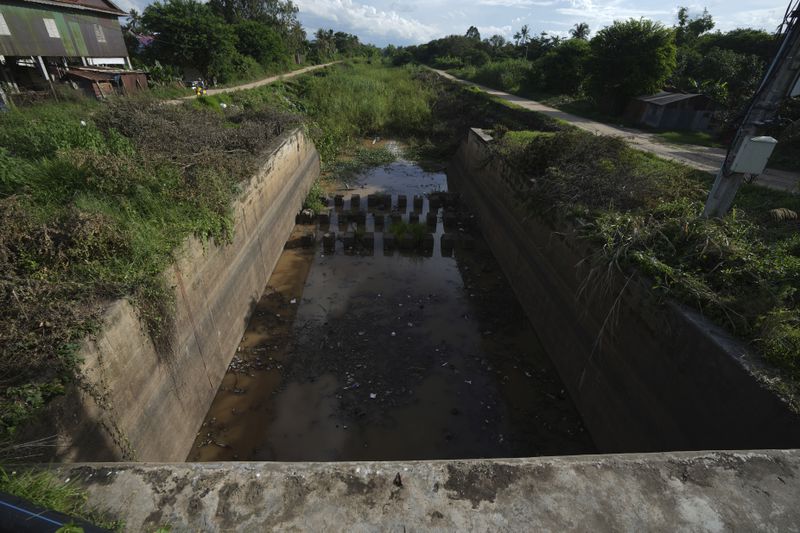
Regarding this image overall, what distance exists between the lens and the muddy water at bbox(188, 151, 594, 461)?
18.7 feet

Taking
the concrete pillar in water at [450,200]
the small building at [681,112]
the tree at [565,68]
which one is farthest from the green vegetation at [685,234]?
the tree at [565,68]

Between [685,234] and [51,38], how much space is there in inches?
986

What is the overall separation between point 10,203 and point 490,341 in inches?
301

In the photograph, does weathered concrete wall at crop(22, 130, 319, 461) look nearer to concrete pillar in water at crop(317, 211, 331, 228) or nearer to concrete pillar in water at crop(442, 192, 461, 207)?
concrete pillar in water at crop(317, 211, 331, 228)

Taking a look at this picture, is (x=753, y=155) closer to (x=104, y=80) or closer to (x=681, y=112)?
(x=681, y=112)

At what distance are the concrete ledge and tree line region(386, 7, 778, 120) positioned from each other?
42.6 ft

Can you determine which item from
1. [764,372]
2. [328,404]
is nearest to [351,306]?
[328,404]

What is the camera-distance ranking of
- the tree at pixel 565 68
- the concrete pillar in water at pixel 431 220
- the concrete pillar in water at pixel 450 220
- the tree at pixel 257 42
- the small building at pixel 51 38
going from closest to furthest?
the concrete pillar in water at pixel 431 220
the concrete pillar in water at pixel 450 220
the small building at pixel 51 38
the tree at pixel 565 68
the tree at pixel 257 42

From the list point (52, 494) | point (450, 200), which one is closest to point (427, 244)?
point (450, 200)

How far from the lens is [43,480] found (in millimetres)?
2381

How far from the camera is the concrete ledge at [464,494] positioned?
2.41 meters

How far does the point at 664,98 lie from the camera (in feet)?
53.9

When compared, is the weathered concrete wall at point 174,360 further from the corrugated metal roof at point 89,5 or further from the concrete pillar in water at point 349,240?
the corrugated metal roof at point 89,5

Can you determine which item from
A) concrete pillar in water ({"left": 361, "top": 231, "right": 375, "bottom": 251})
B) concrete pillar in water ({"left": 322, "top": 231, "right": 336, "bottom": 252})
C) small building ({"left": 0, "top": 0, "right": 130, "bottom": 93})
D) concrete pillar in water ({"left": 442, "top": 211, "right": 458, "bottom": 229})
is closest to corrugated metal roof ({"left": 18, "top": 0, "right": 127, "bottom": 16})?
small building ({"left": 0, "top": 0, "right": 130, "bottom": 93})
